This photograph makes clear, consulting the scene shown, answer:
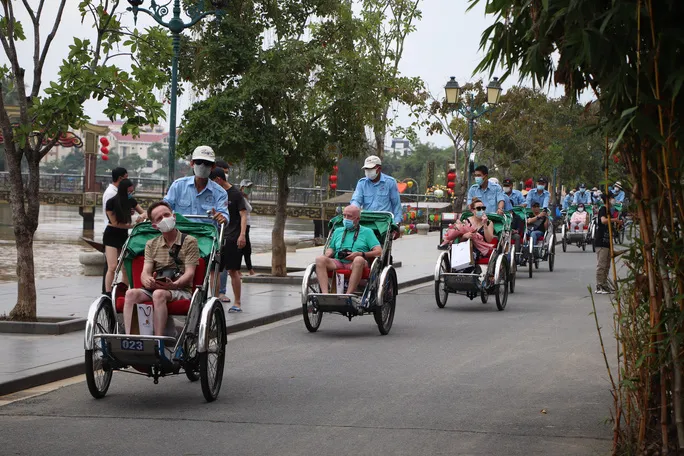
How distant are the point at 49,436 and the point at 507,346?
5987 millimetres

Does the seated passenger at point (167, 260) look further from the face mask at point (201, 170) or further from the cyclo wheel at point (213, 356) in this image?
the face mask at point (201, 170)

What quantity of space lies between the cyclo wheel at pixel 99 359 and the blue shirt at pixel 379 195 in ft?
20.2

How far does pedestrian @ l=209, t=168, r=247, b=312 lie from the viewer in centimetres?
1430

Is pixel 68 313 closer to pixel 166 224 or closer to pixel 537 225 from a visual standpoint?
pixel 166 224

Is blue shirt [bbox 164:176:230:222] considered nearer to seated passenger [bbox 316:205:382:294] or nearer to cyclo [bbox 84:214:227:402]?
seated passenger [bbox 316:205:382:294]

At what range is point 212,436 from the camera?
712cm

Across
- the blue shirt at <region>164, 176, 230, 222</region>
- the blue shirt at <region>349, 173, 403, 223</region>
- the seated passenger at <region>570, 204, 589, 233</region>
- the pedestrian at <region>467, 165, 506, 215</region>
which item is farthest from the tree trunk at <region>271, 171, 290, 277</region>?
the seated passenger at <region>570, 204, 589, 233</region>

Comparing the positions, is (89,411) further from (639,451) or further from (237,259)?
(237,259)

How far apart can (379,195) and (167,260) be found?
5.84 meters

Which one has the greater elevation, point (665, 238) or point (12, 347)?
point (665, 238)

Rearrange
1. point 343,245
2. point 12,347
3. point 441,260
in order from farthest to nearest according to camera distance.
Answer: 1. point 441,260
2. point 343,245
3. point 12,347

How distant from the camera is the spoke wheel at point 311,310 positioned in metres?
12.4

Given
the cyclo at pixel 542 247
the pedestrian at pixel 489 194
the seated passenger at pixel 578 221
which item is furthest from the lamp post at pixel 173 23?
the seated passenger at pixel 578 221

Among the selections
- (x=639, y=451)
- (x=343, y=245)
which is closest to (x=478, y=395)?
(x=639, y=451)
